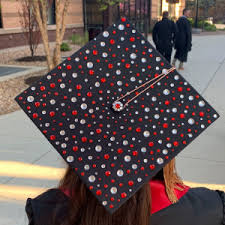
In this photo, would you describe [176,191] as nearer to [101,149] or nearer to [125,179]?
[125,179]

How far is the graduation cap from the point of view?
45.8 inches

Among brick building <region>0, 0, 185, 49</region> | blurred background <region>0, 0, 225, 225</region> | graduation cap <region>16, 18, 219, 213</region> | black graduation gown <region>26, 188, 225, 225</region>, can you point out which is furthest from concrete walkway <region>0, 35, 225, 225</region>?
brick building <region>0, 0, 185, 49</region>

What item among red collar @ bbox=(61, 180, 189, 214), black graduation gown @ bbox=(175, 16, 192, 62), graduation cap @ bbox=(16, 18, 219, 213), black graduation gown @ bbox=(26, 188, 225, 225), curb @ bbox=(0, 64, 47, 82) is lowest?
curb @ bbox=(0, 64, 47, 82)

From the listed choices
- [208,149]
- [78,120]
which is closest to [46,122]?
[78,120]

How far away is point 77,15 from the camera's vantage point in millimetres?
19781

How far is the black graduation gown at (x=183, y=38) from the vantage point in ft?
30.6

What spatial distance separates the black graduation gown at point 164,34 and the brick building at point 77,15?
23.6ft

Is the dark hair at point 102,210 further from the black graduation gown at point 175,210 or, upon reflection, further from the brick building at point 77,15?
the brick building at point 77,15

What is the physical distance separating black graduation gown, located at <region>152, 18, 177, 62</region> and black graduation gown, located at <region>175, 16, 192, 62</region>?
0.17 metres

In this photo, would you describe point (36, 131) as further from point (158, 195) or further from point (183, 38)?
point (183, 38)

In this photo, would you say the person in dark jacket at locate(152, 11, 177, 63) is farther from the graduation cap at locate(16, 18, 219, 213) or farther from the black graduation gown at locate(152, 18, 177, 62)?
the graduation cap at locate(16, 18, 219, 213)

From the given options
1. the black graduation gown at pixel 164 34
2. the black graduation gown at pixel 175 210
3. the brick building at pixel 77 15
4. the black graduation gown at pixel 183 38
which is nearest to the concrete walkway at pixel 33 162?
the black graduation gown at pixel 175 210

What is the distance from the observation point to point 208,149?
437 centimetres

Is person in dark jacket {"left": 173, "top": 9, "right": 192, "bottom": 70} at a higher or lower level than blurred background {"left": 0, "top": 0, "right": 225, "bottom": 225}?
higher
